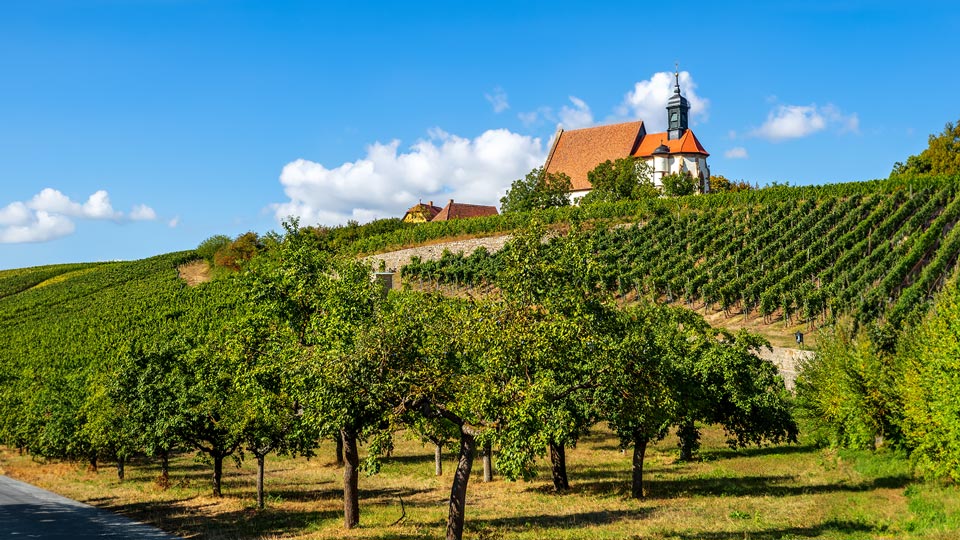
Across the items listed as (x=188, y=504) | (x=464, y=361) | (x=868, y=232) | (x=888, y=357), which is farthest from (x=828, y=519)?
(x=868, y=232)

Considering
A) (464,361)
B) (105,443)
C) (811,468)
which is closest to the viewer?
(464,361)

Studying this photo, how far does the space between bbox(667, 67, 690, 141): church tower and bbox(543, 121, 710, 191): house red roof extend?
1451 mm

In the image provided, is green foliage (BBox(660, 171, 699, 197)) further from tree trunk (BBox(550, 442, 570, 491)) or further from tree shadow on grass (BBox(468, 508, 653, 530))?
tree shadow on grass (BBox(468, 508, 653, 530))

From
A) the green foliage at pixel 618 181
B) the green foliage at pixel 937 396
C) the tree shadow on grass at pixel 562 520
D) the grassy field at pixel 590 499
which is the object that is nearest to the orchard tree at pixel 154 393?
the grassy field at pixel 590 499

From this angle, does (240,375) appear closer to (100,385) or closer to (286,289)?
(286,289)

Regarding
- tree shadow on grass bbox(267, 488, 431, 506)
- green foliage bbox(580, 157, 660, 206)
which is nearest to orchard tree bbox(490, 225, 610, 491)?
tree shadow on grass bbox(267, 488, 431, 506)

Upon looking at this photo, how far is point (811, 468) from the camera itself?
113 ft

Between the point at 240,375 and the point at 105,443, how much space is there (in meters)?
17.3

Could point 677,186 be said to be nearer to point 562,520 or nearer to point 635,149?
point 635,149

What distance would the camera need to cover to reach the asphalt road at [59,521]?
2433 centimetres

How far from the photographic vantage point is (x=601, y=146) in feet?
412

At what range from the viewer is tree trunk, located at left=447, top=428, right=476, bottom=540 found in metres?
19.0

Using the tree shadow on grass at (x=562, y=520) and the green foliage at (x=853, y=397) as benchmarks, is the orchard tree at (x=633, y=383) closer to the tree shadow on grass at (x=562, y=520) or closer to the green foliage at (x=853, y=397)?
the tree shadow on grass at (x=562, y=520)

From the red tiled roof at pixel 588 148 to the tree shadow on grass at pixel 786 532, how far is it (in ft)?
330
